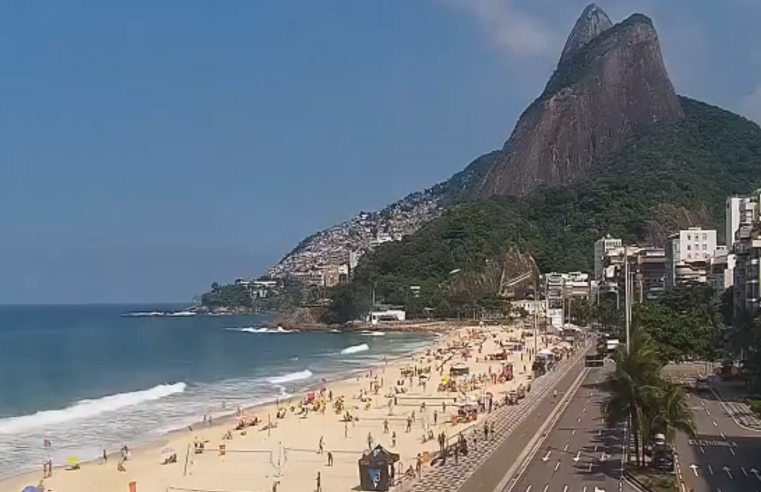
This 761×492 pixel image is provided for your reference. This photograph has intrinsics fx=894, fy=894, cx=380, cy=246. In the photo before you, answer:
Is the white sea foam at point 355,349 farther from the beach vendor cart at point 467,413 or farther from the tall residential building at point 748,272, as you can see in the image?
the beach vendor cart at point 467,413

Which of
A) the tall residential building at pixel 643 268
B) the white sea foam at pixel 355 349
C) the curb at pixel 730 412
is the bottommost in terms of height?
the white sea foam at pixel 355 349

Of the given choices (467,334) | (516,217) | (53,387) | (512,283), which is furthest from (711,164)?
(53,387)

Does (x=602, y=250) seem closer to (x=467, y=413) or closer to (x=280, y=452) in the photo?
(x=467, y=413)

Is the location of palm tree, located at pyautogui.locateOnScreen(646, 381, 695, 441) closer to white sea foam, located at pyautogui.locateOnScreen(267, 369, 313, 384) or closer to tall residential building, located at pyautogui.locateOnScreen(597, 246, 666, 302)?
white sea foam, located at pyautogui.locateOnScreen(267, 369, 313, 384)

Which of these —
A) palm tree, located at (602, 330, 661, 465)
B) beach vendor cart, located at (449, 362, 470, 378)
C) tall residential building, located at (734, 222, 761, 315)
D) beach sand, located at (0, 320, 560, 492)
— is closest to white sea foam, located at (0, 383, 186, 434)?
beach sand, located at (0, 320, 560, 492)

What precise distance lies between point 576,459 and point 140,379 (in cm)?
4471

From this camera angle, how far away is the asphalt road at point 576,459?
71.2 feet

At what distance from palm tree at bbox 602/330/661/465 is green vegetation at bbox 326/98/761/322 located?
105 m

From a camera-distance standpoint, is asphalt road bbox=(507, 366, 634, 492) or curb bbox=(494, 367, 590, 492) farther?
curb bbox=(494, 367, 590, 492)

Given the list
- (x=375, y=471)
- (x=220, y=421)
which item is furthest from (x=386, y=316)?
(x=375, y=471)

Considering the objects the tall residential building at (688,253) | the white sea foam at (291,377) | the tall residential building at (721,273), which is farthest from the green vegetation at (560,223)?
the white sea foam at (291,377)

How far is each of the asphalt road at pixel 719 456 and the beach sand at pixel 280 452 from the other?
26.7ft

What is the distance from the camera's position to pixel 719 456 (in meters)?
25.2

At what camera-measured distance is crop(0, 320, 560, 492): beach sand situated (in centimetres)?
2650
